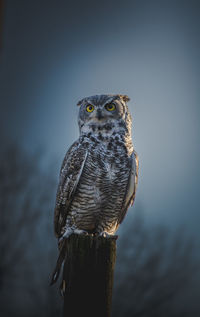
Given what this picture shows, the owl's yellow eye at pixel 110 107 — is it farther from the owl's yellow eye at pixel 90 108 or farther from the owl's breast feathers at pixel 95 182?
the owl's breast feathers at pixel 95 182

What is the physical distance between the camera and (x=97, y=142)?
1.77 metres

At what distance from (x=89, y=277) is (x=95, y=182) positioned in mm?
675

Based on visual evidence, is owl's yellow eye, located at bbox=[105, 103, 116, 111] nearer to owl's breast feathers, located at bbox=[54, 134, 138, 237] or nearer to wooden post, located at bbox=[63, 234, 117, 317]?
owl's breast feathers, located at bbox=[54, 134, 138, 237]

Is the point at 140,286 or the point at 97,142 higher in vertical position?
the point at 97,142

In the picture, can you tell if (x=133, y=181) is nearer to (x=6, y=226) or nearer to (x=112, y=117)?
(x=112, y=117)

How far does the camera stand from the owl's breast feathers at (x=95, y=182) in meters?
1.70

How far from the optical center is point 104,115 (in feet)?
6.07

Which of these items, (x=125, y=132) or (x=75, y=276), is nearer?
(x=75, y=276)

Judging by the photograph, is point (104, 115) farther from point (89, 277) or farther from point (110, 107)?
point (89, 277)

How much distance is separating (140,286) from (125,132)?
4.03 meters

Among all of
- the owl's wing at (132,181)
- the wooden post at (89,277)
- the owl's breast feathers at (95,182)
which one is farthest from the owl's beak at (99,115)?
the wooden post at (89,277)

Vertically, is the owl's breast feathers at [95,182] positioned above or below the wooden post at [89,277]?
above

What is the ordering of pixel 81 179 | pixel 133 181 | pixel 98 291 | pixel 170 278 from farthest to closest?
1. pixel 170 278
2. pixel 133 181
3. pixel 81 179
4. pixel 98 291

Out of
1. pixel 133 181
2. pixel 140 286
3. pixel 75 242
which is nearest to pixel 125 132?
pixel 133 181
